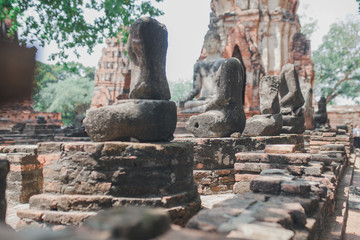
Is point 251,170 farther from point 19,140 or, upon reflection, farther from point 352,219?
point 19,140

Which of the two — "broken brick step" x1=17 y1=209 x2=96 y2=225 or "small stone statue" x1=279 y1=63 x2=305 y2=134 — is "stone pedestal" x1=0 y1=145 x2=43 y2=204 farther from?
"small stone statue" x1=279 y1=63 x2=305 y2=134

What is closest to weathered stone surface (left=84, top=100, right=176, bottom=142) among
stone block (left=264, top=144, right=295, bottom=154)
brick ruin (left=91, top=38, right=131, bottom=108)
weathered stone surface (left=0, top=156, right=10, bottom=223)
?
weathered stone surface (left=0, top=156, right=10, bottom=223)

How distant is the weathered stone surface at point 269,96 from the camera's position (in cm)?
602

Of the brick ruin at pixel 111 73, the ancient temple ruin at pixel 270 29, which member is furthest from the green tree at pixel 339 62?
the brick ruin at pixel 111 73

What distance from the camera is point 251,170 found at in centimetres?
356

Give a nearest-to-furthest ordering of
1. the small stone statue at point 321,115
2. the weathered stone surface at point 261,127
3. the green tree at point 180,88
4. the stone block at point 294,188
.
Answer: the stone block at point 294,188, the weathered stone surface at point 261,127, the small stone statue at point 321,115, the green tree at point 180,88

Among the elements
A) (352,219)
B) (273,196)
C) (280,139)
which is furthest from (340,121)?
(273,196)

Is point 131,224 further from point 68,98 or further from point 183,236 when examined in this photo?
point 68,98

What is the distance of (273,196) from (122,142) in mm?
1285

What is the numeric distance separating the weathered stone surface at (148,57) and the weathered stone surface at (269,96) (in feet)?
10.4

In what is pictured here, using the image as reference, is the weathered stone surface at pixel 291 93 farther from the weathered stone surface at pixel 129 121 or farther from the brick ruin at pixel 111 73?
the brick ruin at pixel 111 73

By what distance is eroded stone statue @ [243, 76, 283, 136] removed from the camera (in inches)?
214

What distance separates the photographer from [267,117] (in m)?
5.73

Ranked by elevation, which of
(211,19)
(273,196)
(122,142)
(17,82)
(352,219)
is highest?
(211,19)
